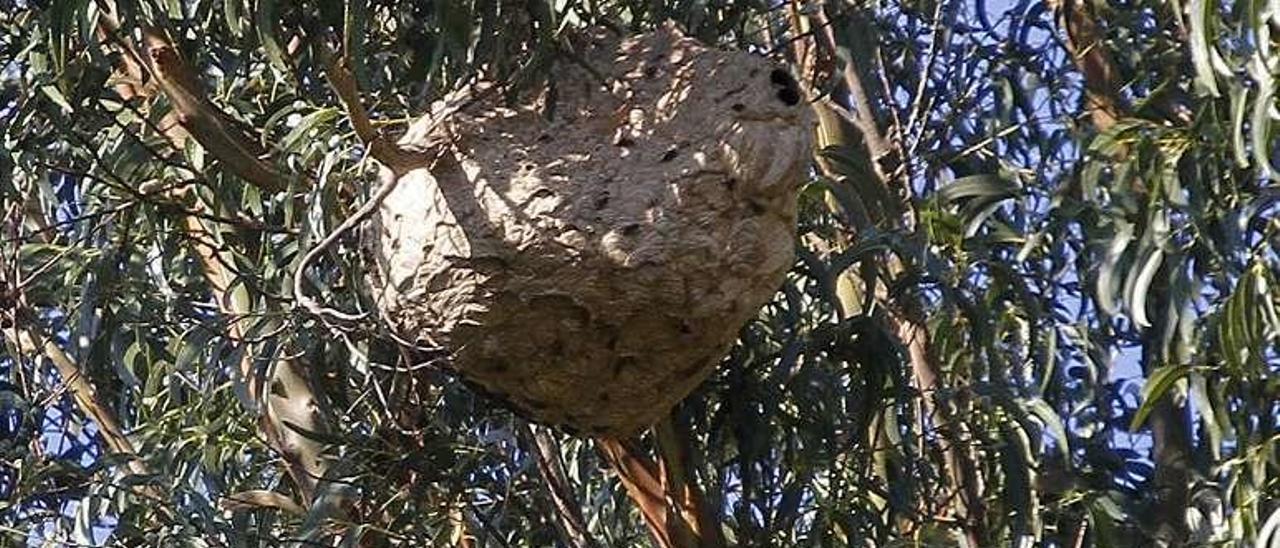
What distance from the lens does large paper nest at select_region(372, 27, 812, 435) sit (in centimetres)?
318

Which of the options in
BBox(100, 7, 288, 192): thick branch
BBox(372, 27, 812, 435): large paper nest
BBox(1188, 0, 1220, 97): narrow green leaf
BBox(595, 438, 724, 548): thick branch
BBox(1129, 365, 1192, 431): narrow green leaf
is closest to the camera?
BBox(1188, 0, 1220, 97): narrow green leaf

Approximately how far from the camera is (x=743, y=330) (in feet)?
12.5

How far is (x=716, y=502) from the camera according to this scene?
13.4ft

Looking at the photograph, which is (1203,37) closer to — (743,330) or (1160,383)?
(1160,383)

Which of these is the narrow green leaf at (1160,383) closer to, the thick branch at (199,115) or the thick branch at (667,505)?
the thick branch at (667,505)

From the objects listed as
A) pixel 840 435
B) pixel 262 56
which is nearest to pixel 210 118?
pixel 262 56

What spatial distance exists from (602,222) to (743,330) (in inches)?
27.1

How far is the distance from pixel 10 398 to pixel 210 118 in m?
0.75

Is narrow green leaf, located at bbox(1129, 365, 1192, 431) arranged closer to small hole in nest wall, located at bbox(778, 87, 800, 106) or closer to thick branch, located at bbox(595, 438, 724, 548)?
small hole in nest wall, located at bbox(778, 87, 800, 106)

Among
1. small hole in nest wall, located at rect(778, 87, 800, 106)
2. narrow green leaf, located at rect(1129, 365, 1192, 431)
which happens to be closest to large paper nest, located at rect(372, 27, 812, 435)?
small hole in nest wall, located at rect(778, 87, 800, 106)

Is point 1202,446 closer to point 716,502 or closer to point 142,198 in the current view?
point 716,502

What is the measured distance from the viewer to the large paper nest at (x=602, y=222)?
318 centimetres

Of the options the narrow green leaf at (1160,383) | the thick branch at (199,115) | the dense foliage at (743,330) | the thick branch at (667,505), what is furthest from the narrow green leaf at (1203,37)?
the thick branch at (199,115)

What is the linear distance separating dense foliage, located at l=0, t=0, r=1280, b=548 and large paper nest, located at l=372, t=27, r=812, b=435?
0.08m
